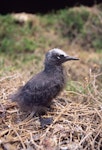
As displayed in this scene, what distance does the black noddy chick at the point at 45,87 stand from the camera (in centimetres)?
512

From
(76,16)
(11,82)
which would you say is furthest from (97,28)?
(11,82)

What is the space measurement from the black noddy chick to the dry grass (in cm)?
14

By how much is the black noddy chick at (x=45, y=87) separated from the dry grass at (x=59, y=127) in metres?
0.14

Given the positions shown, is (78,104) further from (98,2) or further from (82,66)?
(98,2)

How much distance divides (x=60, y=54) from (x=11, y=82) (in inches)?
43.5

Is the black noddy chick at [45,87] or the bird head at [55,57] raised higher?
the bird head at [55,57]

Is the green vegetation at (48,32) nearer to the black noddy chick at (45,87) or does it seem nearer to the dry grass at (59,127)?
the dry grass at (59,127)

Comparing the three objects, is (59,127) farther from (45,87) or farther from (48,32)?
(48,32)

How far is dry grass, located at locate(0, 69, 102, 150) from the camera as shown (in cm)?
489

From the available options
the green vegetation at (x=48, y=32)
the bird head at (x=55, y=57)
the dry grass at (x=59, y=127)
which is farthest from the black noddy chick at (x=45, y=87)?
the green vegetation at (x=48, y=32)

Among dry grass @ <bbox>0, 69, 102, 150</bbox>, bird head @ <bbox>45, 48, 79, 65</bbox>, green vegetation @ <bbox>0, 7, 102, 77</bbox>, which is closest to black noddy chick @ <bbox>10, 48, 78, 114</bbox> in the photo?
bird head @ <bbox>45, 48, 79, 65</bbox>

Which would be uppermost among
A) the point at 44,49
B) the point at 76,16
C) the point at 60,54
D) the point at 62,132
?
the point at 76,16

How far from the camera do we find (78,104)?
18.4 ft

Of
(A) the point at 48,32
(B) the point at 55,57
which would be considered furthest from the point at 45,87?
(A) the point at 48,32
